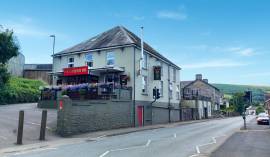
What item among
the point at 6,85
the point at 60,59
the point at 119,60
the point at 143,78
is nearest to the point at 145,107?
the point at 143,78

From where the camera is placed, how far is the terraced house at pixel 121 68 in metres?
33.7

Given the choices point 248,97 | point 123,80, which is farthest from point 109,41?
point 248,97

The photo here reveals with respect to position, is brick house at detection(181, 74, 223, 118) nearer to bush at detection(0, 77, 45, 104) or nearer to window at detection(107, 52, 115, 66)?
window at detection(107, 52, 115, 66)

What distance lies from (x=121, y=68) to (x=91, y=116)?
9889mm

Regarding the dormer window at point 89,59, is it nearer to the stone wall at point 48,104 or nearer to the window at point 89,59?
the window at point 89,59

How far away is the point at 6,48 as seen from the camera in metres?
36.8

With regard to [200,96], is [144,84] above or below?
above

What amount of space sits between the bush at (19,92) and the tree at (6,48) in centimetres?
169

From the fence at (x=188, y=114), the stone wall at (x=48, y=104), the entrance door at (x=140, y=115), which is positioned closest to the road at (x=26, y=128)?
the stone wall at (x=48, y=104)

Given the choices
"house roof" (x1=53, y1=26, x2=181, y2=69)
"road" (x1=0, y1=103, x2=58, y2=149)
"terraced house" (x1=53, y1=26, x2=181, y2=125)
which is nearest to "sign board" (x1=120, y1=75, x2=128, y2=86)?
"terraced house" (x1=53, y1=26, x2=181, y2=125)

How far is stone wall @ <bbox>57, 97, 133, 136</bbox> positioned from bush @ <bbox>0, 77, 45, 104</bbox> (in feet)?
55.6

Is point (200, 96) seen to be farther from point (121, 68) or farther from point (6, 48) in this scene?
point (6, 48)

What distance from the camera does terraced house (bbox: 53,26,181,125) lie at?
111 feet

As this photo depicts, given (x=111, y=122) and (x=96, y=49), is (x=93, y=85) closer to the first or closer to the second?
(x=111, y=122)
